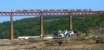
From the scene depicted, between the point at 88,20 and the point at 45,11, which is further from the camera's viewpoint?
the point at 88,20

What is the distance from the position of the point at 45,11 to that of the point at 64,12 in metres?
2.44

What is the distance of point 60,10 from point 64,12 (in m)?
0.82

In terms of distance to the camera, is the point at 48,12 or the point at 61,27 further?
the point at 61,27

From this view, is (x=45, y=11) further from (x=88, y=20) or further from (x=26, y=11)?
(x=88, y=20)

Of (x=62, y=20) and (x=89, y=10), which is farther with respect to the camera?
Result: (x=62, y=20)

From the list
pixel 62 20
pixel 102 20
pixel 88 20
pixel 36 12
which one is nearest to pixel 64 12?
pixel 36 12

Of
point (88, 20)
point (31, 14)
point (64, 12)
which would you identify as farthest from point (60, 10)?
point (88, 20)

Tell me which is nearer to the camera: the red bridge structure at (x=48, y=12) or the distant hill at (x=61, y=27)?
the red bridge structure at (x=48, y=12)

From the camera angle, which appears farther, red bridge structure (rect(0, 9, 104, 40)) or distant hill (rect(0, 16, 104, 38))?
distant hill (rect(0, 16, 104, 38))

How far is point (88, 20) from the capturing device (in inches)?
2793

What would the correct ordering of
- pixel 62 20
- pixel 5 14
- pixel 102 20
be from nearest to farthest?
pixel 5 14
pixel 102 20
pixel 62 20

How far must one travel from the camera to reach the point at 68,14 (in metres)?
47.8

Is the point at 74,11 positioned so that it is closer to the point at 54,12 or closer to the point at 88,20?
the point at 54,12

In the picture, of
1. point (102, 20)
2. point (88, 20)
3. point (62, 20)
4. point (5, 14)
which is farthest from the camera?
point (62, 20)
